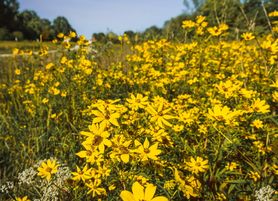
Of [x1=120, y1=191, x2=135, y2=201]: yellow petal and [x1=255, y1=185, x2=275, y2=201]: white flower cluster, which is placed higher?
[x1=120, y1=191, x2=135, y2=201]: yellow petal

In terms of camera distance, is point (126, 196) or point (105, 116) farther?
point (105, 116)

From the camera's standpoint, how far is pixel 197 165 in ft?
5.46

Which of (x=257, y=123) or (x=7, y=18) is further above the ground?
(x=7, y=18)

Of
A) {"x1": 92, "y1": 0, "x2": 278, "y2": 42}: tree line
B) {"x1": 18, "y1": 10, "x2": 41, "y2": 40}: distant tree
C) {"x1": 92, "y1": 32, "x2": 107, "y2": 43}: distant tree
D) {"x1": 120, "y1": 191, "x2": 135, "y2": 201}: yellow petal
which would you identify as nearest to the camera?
{"x1": 120, "y1": 191, "x2": 135, "y2": 201}: yellow petal

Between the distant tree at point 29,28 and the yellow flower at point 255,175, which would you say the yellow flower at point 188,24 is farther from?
the distant tree at point 29,28

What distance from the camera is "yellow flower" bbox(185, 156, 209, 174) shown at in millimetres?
1604

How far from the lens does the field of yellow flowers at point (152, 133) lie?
1.50 meters

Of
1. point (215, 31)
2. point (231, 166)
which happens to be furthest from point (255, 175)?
point (215, 31)

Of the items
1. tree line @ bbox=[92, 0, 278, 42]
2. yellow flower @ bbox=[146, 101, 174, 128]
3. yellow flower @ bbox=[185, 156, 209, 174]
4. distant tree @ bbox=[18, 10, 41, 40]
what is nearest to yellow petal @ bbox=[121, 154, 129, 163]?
yellow flower @ bbox=[146, 101, 174, 128]

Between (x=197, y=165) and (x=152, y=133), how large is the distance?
0.27m

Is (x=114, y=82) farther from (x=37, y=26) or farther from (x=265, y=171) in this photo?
(x=37, y=26)

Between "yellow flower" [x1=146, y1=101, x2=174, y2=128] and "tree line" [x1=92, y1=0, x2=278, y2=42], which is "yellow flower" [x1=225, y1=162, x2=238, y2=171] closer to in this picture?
"yellow flower" [x1=146, y1=101, x2=174, y2=128]

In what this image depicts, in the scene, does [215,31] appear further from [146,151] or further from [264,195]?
[146,151]

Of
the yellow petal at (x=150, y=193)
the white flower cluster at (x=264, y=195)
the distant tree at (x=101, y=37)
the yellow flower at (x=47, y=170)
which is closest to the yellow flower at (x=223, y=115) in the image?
the white flower cluster at (x=264, y=195)
